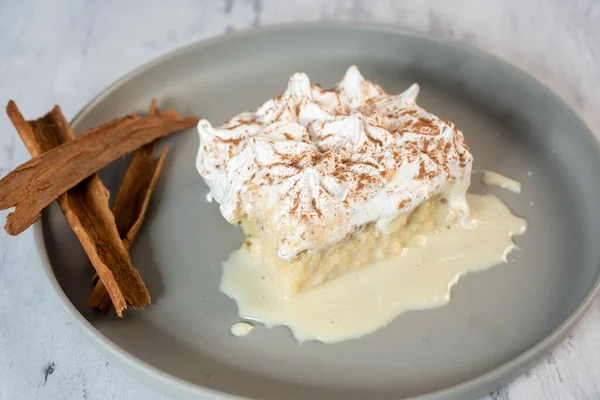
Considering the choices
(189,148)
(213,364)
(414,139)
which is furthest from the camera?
(189,148)

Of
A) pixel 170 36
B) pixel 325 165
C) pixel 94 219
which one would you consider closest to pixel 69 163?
pixel 94 219

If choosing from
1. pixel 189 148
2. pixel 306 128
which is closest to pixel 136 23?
pixel 189 148

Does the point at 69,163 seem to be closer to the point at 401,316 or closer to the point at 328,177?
the point at 328,177

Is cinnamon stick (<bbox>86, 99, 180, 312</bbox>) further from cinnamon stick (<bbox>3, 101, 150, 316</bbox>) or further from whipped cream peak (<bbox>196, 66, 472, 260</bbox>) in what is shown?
whipped cream peak (<bbox>196, 66, 472, 260</bbox>)

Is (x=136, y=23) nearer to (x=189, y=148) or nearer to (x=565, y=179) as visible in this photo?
(x=189, y=148)

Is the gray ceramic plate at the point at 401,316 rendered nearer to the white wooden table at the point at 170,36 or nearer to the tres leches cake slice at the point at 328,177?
the tres leches cake slice at the point at 328,177

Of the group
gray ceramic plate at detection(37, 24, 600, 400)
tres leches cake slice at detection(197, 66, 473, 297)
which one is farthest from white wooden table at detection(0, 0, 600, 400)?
tres leches cake slice at detection(197, 66, 473, 297)

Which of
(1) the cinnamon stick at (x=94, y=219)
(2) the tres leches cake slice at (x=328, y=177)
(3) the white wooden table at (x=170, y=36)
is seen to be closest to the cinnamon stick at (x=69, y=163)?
(1) the cinnamon stick at (x=94, y=219)
